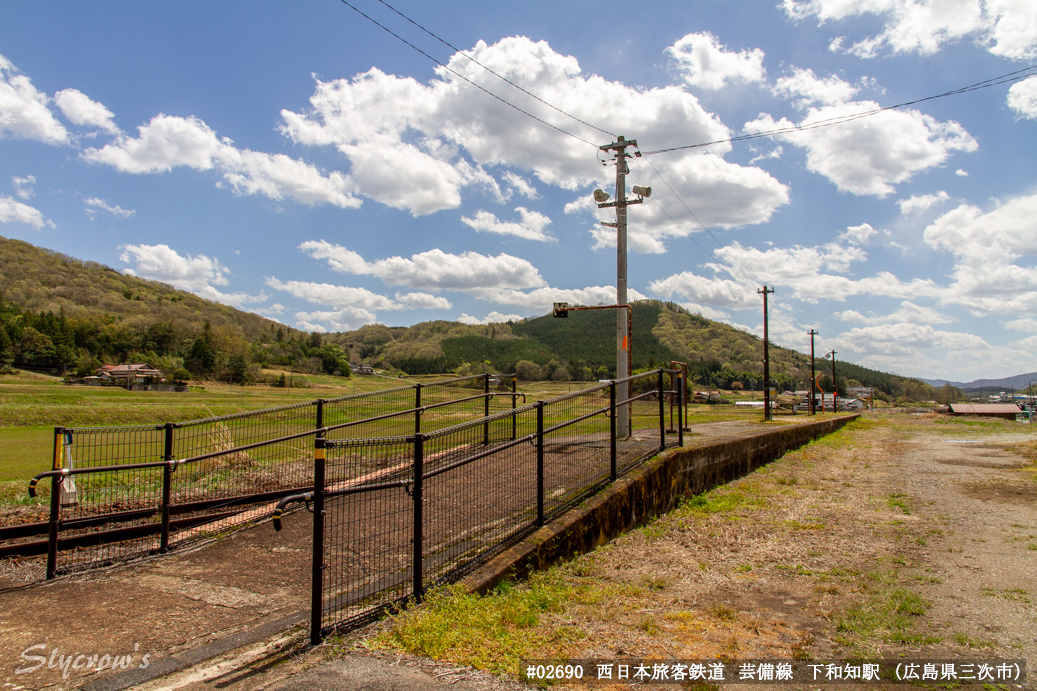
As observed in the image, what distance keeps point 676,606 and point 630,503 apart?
2.69 metres

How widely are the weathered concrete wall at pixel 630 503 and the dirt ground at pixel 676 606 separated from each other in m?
0.20

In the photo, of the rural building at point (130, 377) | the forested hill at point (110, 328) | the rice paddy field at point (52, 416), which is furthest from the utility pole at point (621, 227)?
the forested hill at point (110, 328)

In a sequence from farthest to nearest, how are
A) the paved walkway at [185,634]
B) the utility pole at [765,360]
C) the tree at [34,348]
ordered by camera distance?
the tree at [34,348]
the utility pole at [765,360]
the paved walkway at [185,634]

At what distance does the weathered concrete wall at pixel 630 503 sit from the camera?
4.92m

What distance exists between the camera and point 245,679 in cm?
309

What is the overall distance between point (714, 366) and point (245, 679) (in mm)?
168576

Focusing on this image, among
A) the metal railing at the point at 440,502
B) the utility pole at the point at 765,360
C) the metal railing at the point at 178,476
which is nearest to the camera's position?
the metal railing at the point at 440,502

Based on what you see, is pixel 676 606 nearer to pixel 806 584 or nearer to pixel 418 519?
pixel 806 584

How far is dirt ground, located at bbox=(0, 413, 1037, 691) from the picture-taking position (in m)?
3.32

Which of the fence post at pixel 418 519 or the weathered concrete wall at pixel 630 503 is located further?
the weathered concrete wall at pixel 630 503

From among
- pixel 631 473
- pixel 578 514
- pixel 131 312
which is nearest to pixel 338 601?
pixel 578 514

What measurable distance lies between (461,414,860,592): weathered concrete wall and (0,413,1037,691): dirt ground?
0.65 ft

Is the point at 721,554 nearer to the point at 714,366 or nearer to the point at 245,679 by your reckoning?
the point at 245,679

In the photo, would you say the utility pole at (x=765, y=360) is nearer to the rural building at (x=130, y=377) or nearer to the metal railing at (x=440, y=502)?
the metal railing at (x=440, y=502)
